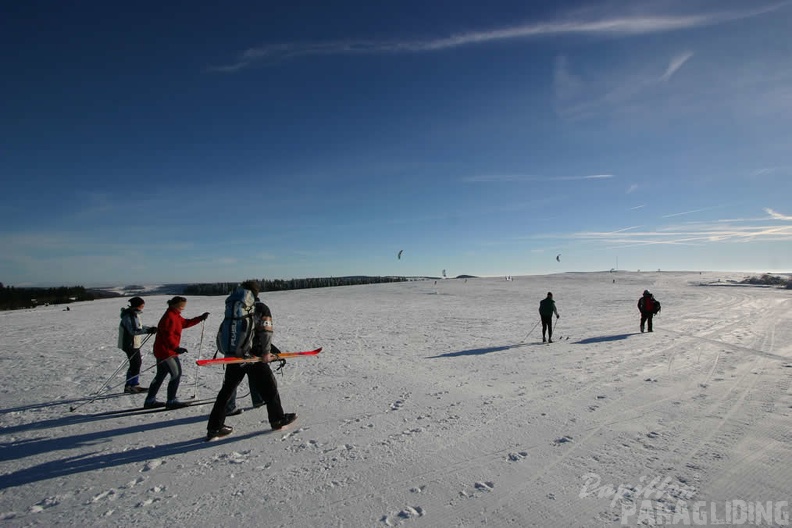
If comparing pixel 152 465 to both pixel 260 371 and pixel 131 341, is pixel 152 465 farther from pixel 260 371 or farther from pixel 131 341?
pixel 131 341

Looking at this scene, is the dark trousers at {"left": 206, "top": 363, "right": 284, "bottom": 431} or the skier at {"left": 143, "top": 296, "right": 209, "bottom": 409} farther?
the skier at {"left": 143, "top": 296, "right": 209, "bottom": 409}

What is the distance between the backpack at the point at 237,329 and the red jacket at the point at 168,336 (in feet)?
4.51

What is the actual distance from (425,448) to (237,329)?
113 inches

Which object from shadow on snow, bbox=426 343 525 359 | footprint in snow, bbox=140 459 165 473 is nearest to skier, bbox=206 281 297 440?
footprint in snow, bbox=140 459 165 473

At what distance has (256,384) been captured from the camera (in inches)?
204

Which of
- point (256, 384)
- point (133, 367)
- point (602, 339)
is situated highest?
point (256, 384)

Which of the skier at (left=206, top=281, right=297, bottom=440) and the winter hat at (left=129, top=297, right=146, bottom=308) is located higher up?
the winter hat at (left=129, top=297, right=146, bottom=308)

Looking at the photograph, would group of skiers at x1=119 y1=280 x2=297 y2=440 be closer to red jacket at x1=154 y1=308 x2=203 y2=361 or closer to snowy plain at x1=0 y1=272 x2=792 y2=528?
red jacket at x1=154 y1=308 x2=203 y2=361

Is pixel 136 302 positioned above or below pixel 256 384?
above

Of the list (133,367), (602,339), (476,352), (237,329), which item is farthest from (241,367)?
(602,339)

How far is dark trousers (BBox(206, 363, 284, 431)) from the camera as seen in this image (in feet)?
16.3

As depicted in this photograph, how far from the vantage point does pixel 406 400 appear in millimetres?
6629

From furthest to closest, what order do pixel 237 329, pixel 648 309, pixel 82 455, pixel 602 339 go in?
pixel 648 309
pixel 602 339
pixel 237 329
pixel 82 455

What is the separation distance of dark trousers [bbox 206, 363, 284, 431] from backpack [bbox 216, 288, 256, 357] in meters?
0.26
